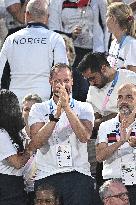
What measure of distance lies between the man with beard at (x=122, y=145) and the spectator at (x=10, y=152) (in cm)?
72

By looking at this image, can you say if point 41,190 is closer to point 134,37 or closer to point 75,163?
point 75,163

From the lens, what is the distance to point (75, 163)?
21.2ft

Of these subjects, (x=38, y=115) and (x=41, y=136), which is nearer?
(x=41, y=136)

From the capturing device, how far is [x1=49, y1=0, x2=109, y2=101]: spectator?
895cm

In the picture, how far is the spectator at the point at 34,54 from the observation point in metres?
7.52

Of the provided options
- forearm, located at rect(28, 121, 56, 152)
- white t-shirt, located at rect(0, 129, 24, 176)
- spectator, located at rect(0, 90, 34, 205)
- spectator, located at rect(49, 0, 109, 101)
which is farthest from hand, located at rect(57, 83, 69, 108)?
spectator, located at rect(49, 0, 109, 101)

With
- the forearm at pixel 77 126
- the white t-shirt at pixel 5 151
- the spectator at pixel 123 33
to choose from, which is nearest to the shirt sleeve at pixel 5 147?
the white t-shirt at pixel 5 151

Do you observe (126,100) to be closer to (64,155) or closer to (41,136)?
(64,155)

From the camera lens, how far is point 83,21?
29.5 feet

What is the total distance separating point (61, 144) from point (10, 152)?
50cm

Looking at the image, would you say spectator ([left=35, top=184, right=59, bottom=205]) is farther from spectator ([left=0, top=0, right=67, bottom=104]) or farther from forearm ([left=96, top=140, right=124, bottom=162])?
spectator ([left=0, top=0, right=67, bottom=104])

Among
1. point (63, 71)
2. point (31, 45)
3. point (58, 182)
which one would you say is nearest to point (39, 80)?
point (31, 45)

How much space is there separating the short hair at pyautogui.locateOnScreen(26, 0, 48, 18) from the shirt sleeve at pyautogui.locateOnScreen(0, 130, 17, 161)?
1.74 metres

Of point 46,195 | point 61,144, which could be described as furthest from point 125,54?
point 46,195
